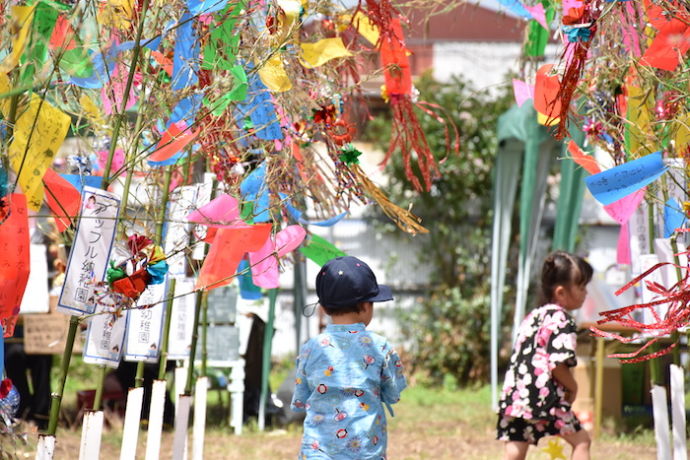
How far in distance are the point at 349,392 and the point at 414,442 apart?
2897 millimetres

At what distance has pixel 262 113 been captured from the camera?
2658 millimetres

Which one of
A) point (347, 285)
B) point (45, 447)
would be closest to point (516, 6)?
point (347, 285)

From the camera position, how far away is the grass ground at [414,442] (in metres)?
4.97

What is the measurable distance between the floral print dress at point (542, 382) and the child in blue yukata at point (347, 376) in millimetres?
901

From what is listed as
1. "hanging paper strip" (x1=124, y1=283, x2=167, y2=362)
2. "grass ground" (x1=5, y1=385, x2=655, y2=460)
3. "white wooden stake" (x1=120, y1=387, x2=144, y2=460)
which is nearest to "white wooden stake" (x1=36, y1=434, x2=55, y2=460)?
"white wooden stake" (x1=120, y1=387, x2=144, y2=460)

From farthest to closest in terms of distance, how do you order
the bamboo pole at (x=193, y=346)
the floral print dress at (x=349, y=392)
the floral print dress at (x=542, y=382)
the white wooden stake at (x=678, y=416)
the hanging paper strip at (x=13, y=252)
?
the floral print dress at (x=542, y=382)
the bamboo pole at (x=193, y=346)
the white wooden stake at (x=678, y=416)
the floral print dress at (x=349, y=392)
the hanging paper strip at (x=13, y=252)

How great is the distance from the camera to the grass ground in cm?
497

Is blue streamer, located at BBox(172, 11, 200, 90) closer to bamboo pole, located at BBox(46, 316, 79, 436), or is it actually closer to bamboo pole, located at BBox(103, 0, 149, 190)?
bamboo pole, located at BBox(103, 0, 149, 190)

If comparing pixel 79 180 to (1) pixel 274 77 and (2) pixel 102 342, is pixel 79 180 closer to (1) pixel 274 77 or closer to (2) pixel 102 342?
(2) pixel 102 342

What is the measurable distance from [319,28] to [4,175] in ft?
4.91

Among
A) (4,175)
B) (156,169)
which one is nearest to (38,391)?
(156,169)

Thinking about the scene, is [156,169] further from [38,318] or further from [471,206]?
[471,206]

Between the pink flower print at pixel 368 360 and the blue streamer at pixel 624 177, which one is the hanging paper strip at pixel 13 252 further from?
the blue streamer at pixel 624 177

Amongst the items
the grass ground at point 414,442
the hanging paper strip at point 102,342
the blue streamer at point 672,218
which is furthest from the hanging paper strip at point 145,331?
the grass ground at point 414,442
